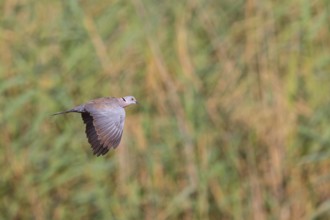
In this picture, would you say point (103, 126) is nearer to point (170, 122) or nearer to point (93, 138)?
point (93, 138)

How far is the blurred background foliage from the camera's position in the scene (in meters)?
4.86

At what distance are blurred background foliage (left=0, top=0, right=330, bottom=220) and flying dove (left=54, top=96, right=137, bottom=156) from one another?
1502 mm

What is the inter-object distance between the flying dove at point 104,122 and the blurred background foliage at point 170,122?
59.1 inches

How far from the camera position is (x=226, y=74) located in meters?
5.00

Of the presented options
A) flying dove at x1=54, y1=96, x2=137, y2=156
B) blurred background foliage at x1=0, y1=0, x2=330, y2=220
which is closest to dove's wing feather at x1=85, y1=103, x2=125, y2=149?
flying dove at x1=54, y1=96, x2=137, y2=156

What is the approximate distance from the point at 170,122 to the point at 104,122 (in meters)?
1.91

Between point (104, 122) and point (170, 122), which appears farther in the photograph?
point (170, 122)

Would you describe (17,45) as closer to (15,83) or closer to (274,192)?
(15,83)

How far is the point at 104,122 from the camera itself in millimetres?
3000

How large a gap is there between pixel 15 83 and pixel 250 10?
1.30 meters

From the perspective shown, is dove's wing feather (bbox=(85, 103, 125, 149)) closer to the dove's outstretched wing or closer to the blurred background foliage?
the dove's outstretched wing

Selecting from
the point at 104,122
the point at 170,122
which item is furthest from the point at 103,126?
the point at 170,122

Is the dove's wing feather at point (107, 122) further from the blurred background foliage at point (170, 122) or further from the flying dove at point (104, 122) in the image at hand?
the blurred background foliage at point (170, 122)

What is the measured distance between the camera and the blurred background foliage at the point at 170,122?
4859 mm
